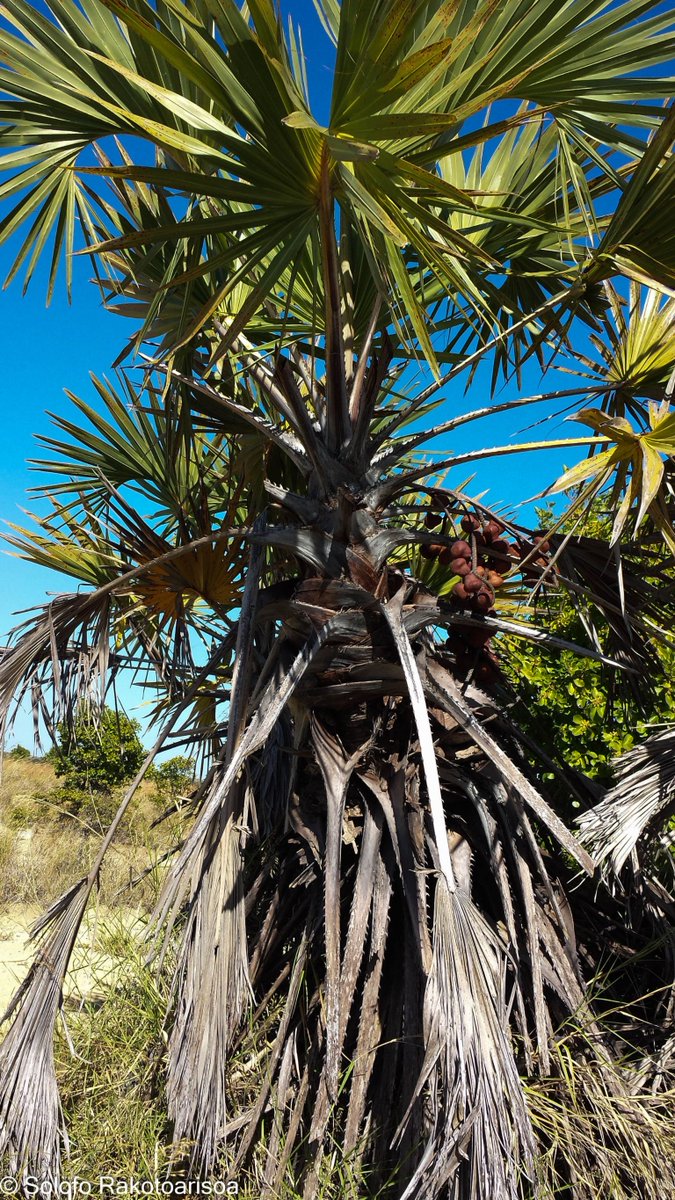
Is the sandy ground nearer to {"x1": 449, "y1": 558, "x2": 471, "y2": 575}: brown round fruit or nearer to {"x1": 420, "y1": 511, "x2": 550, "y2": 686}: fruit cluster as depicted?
{"x1": 420, "y1": 511, "x2": 550, "y2": 686}: fruit cluster

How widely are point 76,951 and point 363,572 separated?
448cm

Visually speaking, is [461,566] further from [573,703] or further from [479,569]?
[573,703]

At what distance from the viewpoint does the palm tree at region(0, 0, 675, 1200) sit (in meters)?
2.04

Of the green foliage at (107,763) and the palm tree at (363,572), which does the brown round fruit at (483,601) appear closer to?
the palm tree at (363,572)

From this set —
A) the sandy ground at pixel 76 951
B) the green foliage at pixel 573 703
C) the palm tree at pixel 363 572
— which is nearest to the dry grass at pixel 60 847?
the sandy ground at pixel 76 951

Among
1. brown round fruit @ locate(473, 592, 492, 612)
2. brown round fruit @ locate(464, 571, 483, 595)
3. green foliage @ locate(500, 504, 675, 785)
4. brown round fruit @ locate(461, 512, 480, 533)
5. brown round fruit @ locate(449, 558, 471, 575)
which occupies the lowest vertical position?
green foliage @ locate(500, 504, 675, 785)

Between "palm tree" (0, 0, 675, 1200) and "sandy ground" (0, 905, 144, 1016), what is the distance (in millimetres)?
1038

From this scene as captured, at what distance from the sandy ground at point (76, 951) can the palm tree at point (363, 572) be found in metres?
1.04

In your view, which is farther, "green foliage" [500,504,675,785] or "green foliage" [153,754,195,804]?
"green foliage" [153,754,195,804]

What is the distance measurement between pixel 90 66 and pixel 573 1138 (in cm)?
369

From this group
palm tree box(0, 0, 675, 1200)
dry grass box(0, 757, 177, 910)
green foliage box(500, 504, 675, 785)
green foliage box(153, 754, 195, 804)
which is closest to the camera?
palm tree box(0, 0, 675, 1200)

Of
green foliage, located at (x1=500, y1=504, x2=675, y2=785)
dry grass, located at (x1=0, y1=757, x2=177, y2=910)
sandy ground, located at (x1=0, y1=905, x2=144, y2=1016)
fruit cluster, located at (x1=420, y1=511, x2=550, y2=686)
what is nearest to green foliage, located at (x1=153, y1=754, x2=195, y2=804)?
dry grass, located at (x1=0, y1=757, x2=177, y2=910)

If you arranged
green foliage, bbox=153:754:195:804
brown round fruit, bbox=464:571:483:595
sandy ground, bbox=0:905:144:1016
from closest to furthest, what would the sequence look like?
brown round fruit, bbox=464:571:483:595 < sandy ground, bbox=0:905:144:1016 < green foliage, bbox=153:754:195:804

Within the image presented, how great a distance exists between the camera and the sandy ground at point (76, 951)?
392 centimetres
